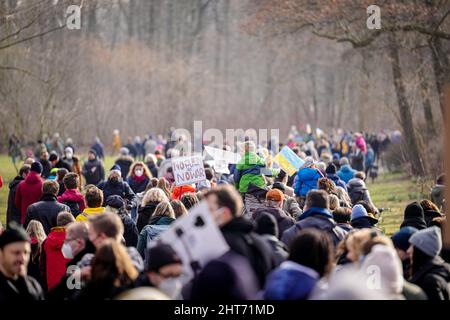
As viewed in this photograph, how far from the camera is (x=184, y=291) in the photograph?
7301 millimetres

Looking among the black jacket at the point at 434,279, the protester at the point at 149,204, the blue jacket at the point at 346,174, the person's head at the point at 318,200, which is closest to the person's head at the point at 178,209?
the protester at the point at 149,204

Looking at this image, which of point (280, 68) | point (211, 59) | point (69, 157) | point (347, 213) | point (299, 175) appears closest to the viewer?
point (347, 213)

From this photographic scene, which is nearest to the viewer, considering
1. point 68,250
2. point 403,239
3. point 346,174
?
point 403,239

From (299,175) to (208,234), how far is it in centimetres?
949

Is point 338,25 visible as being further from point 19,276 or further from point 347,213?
point 19,276

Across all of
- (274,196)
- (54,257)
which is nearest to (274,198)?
(274,196)

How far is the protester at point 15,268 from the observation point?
7.41 m

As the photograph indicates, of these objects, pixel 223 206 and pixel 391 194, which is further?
pixel 391 194

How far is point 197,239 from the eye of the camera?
6.72m

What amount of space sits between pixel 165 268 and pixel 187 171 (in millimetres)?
8962

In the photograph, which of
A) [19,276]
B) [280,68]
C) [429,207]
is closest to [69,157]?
[429,207]

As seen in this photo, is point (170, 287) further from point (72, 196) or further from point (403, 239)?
point (72, 196)

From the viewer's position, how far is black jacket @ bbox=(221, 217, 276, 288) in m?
7.01

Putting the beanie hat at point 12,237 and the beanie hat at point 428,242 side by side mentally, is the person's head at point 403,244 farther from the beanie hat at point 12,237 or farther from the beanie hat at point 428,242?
the beanie hat at point 12,237
